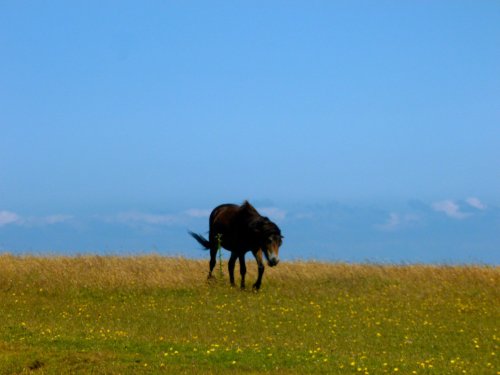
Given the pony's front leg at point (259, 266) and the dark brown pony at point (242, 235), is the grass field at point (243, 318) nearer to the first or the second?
the pony's front leg at point (259, 266)

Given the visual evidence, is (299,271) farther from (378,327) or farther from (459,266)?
(378,327)

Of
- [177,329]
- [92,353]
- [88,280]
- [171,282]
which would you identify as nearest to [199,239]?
Answer: [171,282]

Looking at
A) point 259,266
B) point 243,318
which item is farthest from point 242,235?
point 243,318

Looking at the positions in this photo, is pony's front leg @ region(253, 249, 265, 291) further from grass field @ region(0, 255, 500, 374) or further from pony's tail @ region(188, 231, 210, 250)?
pony's tail @ region(188, 231, 210, 250)

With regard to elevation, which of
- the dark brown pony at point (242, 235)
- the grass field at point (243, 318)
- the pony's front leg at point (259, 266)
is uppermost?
the dark brown pony at point (242, 235)

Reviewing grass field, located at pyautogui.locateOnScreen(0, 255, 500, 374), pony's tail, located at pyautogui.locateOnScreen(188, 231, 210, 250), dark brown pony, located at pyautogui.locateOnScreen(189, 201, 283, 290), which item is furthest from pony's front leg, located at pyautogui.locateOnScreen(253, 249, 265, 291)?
pony's tail, located at pyautogui.locateOnScreen(188, 231, 210, 250)

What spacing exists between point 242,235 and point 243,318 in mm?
6549

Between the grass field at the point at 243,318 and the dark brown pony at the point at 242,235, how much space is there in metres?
1.28

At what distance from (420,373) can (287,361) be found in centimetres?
299

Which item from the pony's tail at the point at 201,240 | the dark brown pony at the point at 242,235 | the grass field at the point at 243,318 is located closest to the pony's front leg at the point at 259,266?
the dark brown pony at the point at 242,235

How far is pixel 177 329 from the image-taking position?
71.3ft

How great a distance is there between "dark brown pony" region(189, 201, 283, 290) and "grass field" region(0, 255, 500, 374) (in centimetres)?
128

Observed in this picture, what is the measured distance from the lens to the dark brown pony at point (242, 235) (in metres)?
27.8

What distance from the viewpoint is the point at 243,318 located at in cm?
2319
